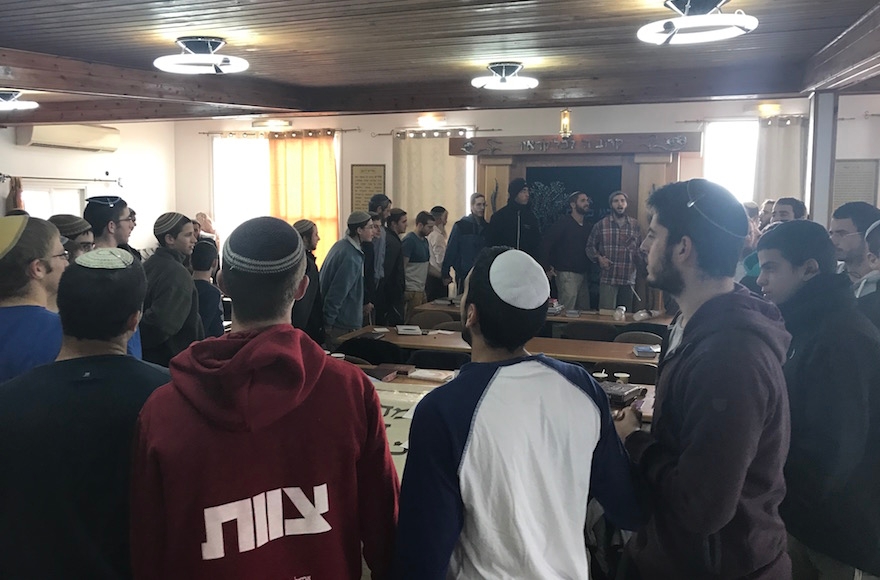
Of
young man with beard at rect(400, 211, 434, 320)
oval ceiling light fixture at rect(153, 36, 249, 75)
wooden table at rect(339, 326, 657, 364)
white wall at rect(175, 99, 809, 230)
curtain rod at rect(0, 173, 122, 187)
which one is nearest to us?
wooden table at rect(339, 326, 657, 364)

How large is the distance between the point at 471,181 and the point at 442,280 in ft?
6.40

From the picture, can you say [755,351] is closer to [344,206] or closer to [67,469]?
[67,469]

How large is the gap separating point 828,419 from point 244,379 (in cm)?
163

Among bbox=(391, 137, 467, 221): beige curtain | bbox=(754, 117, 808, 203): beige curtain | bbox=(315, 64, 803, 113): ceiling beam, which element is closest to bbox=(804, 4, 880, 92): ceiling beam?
bbox=(315, 64, 803, 113): ceiling beam

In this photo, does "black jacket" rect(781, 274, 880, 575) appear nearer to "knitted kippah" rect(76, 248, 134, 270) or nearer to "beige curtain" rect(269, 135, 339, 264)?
"knitted kippah" rect(76, 248, 134, 270)

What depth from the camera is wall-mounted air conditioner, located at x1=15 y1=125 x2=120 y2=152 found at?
9.27 m

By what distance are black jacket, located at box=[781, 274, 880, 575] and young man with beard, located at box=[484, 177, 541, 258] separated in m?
5.50

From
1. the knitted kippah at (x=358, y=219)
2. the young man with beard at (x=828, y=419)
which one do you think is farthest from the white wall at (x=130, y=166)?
the young man with beard at (x=828, y=419)

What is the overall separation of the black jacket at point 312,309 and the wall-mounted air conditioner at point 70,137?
602cm

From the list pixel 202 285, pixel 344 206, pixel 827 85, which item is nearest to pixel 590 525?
pixel 202 285

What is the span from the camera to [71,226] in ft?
12.0

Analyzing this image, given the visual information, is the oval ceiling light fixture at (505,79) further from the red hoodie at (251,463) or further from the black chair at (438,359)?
the red hoodie at (251,463)

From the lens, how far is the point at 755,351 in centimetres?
150

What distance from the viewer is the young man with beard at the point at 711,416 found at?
145 cm
